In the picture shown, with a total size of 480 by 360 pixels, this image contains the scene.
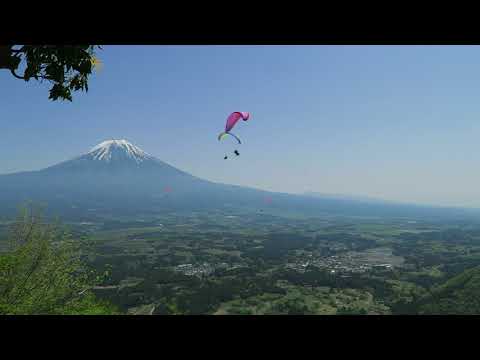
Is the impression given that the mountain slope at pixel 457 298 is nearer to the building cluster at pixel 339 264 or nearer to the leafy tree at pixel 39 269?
the building cluster at pixel 339 264

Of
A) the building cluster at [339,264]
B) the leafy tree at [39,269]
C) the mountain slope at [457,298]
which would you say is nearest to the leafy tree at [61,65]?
the leafy tree at [39,269]

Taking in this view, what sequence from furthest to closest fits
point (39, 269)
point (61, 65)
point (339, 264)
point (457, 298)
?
point (339, 264) → point (457, 298) → point (39, 269) → point (61, 65)

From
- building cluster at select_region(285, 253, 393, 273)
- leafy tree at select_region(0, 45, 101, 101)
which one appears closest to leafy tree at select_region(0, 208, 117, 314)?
leafy tree at select_region(0, 45, 101, 101)

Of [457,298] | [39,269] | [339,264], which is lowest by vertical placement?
[339,264]

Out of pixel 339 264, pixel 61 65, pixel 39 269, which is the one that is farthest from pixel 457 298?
pixel 61 65

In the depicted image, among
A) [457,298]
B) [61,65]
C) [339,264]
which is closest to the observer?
[61,65]

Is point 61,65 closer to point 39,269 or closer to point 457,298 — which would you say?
point 39,269

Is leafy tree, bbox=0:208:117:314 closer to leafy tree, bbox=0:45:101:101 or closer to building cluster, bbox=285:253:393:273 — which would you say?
leafy tree, bbox=0:45:101:101

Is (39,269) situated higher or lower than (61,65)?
lower
